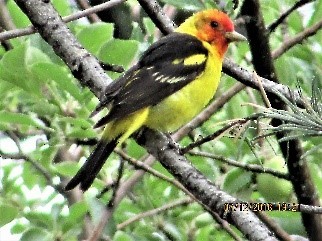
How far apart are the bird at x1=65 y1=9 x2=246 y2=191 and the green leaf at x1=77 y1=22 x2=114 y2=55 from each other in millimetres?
133

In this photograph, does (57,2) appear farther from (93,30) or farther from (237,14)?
(237,14)

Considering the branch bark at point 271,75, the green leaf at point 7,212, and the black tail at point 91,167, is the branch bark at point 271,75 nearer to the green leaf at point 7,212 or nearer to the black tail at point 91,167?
the black tail at point 91,167

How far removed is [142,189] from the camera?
241cm

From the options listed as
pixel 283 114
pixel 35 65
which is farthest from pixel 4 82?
pixel 283 114

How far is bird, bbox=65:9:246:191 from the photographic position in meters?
2.06

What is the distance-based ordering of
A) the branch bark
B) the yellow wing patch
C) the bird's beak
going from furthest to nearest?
the bird's beak < the yellow wing patch < the branch bark

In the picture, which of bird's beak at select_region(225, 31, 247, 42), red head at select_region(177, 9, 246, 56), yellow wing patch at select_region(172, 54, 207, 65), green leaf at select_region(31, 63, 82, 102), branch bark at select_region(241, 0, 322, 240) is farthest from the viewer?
red head at select_region(177, 9, 246, 56)

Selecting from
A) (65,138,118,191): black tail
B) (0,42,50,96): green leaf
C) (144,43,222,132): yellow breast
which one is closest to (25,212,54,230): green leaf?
(65,138,118,191): black tail

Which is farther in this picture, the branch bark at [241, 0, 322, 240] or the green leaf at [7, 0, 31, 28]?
the green leaf at [7, 0, 31, 28]

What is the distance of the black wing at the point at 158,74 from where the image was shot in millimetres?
2171

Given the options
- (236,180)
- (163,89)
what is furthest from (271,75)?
(163,89)

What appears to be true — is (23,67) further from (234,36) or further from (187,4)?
(234,36)

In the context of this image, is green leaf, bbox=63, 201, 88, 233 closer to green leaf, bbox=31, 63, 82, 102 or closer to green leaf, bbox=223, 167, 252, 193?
green leaf, bbox=31, 63, 82, 102

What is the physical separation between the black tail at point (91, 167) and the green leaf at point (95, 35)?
1.01 feet
